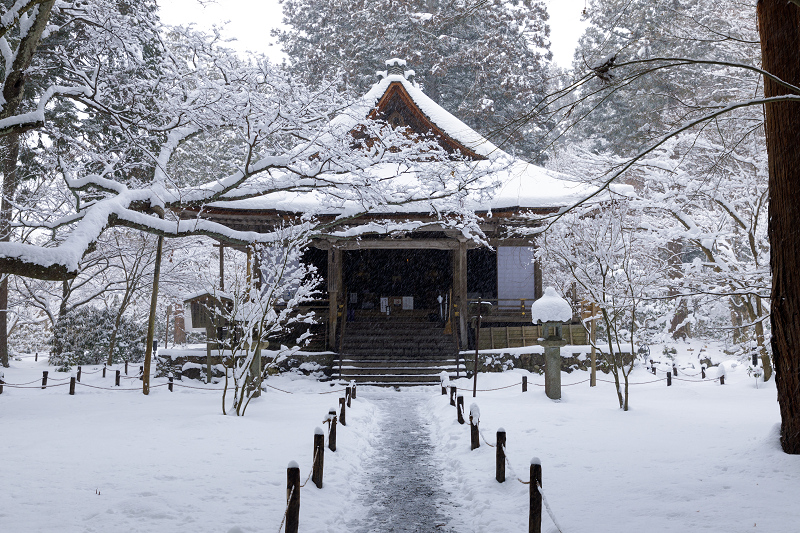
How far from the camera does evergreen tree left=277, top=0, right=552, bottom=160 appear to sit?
28.6 meters

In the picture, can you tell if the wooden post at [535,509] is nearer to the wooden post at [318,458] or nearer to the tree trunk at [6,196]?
the wooden post at [318,458]

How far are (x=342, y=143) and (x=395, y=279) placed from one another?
12810mm

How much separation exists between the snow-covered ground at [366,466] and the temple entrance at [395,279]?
10.4m

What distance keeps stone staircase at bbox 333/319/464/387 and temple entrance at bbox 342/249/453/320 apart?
3899 millimetres

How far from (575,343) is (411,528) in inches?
572

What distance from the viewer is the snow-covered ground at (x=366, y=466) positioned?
501cm

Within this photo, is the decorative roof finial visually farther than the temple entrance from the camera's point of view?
No

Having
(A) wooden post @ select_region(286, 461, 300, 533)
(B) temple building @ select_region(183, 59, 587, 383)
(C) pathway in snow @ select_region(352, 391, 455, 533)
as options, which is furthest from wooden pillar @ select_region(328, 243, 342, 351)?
(A) wooden post @ select_region(286, 461, 300, 533)

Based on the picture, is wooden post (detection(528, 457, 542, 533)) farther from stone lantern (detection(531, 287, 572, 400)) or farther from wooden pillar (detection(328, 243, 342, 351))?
wooden pillar (detection(328, 243, 342, 351))

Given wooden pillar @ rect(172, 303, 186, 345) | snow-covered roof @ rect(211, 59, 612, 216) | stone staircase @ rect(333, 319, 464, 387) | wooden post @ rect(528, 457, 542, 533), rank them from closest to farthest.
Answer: wooden post @ rect(528, 457, 542, 533)
snow-covered roof @ rect(211, 59, 612, 216)
stone staircase @ rect(333, 319, 464, 387)
wooden pillar @ rect(172, 303, 186, 345)

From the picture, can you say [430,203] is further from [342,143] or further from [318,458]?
[318,458]

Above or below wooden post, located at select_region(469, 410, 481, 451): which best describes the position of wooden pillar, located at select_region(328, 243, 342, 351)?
above

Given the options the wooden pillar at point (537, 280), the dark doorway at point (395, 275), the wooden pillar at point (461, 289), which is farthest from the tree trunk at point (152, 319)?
the wooden pillar at point (537, 280)

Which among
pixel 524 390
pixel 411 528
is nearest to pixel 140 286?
pixel 524 390
